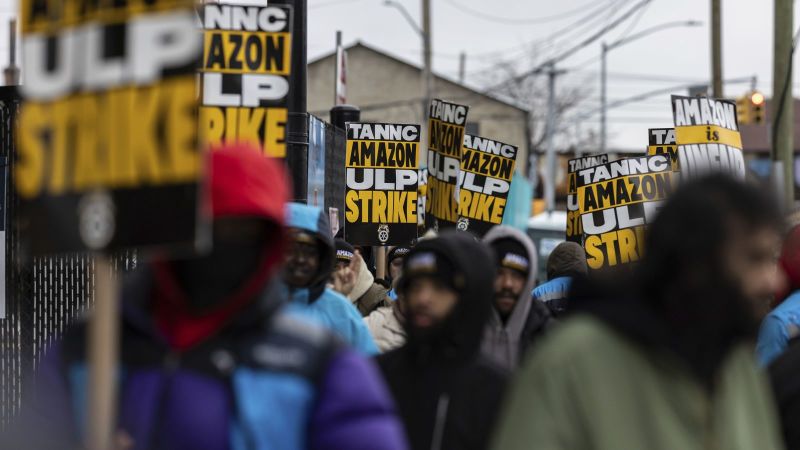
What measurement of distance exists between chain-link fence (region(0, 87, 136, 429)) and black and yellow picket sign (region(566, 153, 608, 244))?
5493 millimetres

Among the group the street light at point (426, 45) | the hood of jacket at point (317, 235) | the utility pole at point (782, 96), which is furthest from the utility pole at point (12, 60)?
the hood of jacket at point (317, 235)

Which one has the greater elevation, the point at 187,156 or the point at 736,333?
the point at 187,156

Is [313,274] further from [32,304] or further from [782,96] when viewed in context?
[782,96]

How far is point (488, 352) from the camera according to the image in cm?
541

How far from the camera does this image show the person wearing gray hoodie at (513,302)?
5.71 metres

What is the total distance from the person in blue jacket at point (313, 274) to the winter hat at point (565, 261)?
3.41m

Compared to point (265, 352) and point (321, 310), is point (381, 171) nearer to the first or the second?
point (321, 310)

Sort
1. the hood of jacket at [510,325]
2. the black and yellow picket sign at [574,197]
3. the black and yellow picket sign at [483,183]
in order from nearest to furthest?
the hood of jacket at [510,325] → the black and yellow picket sign at [483,183] → the black and yellow picket sign at [574,197]

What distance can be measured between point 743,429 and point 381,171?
1039 cm

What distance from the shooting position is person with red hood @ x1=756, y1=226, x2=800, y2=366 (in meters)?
5.86

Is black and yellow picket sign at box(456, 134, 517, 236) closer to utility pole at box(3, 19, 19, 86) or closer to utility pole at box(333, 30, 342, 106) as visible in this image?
utility pole at box(333, 30, 342, 106)

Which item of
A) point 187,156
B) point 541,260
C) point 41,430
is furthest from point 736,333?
point 541,260

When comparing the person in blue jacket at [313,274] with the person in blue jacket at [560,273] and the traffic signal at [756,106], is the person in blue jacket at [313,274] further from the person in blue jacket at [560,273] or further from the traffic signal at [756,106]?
the traffic signal at [756,106]

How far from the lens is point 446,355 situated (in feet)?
14.3
